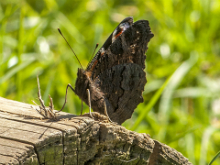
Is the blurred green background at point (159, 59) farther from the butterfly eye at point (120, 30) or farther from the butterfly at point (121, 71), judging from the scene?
the butterfly eye at point (120, 30)

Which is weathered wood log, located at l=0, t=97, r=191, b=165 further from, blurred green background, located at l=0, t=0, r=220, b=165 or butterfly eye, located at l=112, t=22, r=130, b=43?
blurred green background, located at l=0, t=0, r=220, b=165

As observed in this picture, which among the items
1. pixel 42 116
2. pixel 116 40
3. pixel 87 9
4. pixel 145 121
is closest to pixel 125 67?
pixel 116 40

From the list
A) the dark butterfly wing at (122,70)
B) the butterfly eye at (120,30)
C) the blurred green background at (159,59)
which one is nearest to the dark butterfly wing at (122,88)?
the dark butterfly wing at (122,70)

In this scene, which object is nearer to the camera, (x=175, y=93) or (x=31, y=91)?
(x=31, y=91)

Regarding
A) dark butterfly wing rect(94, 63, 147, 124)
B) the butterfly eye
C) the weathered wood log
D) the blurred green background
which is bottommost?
the weathered wood log

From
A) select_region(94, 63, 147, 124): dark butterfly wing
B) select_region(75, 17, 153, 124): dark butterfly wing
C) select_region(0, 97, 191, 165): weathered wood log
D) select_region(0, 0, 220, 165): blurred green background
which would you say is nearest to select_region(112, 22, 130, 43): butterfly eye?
select_region(75, 17, 153, 124): dark butterfly wing

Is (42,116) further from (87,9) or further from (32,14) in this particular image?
(87,9)

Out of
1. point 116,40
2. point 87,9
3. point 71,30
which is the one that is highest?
point 87,9
